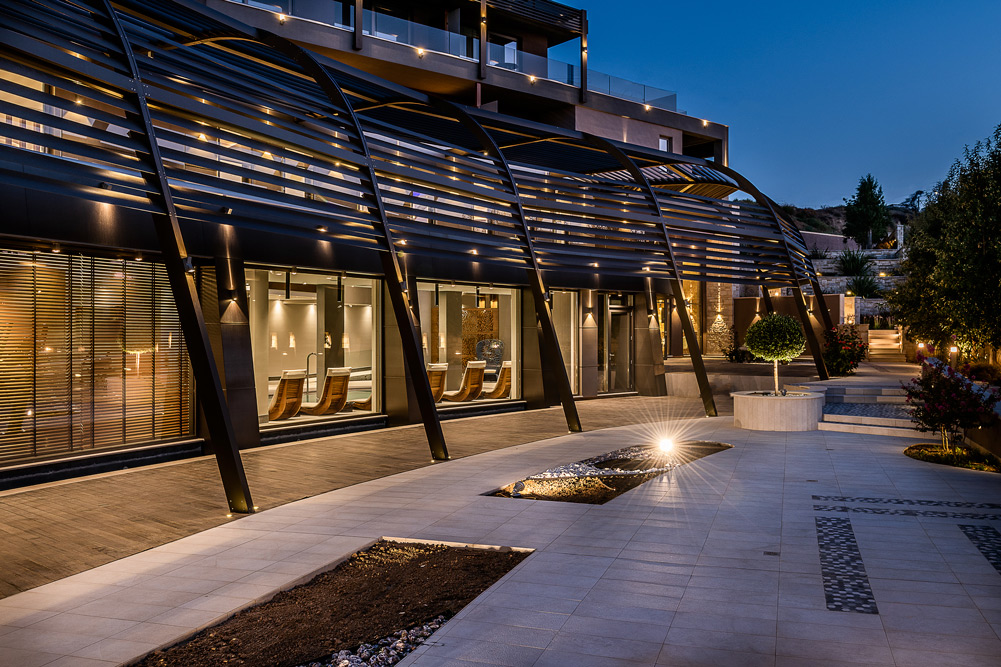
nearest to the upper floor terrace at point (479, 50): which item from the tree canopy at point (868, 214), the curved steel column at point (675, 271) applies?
the curved steel column at point (675, 271)

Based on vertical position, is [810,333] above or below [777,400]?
above

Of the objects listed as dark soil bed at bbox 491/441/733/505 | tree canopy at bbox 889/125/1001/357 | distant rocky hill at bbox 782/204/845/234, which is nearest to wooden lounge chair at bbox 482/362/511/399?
dark soil bed at bbox 491/441/733/505

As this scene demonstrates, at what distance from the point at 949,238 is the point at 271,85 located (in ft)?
35.6

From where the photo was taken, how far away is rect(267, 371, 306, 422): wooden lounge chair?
1391 cm

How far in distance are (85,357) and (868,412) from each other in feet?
48.5

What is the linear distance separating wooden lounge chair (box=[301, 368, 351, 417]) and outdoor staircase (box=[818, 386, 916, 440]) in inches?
376

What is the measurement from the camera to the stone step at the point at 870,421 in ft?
47.5

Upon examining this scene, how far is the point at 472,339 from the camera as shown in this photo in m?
18.4

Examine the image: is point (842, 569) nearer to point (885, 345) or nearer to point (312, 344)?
point (312, 344)

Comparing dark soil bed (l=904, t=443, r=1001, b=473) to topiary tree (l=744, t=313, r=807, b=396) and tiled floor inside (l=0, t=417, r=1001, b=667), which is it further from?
topiary tree (l=744, t=313, r=807, b=396)

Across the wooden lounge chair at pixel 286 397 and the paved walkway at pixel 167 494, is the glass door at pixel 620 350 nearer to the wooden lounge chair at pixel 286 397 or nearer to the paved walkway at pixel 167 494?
the paved walkway at pixel 167 494

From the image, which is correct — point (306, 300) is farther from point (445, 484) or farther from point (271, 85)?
point (445, 484)

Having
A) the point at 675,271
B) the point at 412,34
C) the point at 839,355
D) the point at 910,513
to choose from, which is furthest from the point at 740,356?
the point at 910,513

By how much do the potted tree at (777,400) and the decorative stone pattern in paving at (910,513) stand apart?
6728 mm
